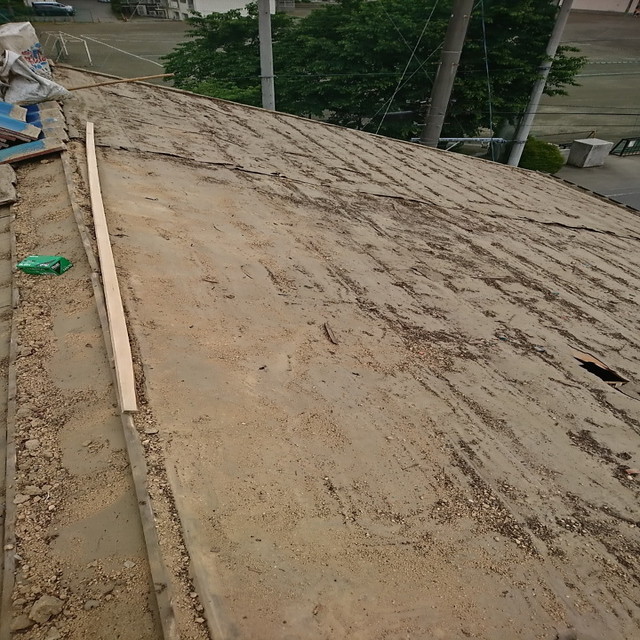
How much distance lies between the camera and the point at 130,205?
443 centimetres

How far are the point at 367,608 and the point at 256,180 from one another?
18.2 ft

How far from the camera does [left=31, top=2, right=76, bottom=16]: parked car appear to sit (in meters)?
36.0

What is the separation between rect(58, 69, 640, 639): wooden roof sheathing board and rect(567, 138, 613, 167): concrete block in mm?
19546

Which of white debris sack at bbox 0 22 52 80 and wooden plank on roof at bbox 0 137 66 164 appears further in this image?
white debris sack at bbox 0 22 52 80

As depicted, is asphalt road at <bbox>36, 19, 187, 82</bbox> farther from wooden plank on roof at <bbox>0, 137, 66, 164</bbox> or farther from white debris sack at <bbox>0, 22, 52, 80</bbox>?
wooden plank on roof at <bbox>0, 137, 66, 164</bbox>

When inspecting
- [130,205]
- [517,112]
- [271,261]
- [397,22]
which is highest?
[397,22]

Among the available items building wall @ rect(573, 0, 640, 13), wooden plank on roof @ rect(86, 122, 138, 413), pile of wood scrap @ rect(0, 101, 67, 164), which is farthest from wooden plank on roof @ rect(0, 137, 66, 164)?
building wall @ rect(573, 0, 640, 13)

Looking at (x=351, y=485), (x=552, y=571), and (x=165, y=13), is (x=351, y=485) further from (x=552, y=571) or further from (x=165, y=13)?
(x=165, y=13)

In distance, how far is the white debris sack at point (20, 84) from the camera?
6324 mm

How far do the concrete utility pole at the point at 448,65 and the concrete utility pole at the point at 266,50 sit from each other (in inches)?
219

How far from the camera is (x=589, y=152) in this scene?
865 inches

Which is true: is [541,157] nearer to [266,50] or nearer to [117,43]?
[266,50]

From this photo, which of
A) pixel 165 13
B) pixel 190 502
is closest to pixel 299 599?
pixel 190 502

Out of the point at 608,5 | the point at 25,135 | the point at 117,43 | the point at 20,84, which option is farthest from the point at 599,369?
the point at 608,5
